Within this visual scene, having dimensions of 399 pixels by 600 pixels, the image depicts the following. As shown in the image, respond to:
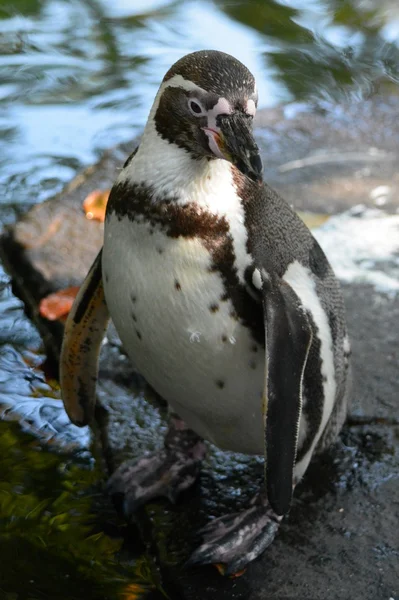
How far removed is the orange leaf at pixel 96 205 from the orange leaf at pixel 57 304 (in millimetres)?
491

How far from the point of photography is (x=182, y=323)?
2.07 metres

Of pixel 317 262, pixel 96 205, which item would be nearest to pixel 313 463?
pixel 317 262

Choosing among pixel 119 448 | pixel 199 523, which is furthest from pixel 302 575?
pixel 119 448

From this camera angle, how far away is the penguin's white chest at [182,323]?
80.0 inches

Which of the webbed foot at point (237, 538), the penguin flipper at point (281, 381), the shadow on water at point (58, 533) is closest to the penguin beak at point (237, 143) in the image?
the penguin flipper at point (281, 381)

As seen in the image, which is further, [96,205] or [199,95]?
[96,205]

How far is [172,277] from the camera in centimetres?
204

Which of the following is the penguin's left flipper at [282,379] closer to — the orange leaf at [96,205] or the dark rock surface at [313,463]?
the dark rock surface at [313,463]

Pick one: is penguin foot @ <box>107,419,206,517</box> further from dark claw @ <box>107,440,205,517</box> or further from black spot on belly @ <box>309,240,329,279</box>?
black spot on belly @ <box>309,240,329,279</box>

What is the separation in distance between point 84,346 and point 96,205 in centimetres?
130

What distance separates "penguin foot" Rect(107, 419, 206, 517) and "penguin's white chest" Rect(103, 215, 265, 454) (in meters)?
0.27

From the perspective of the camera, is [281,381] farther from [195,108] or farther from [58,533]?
[58,533]

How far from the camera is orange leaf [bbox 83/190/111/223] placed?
3.58 metres

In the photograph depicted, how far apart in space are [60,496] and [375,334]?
1.11 m
